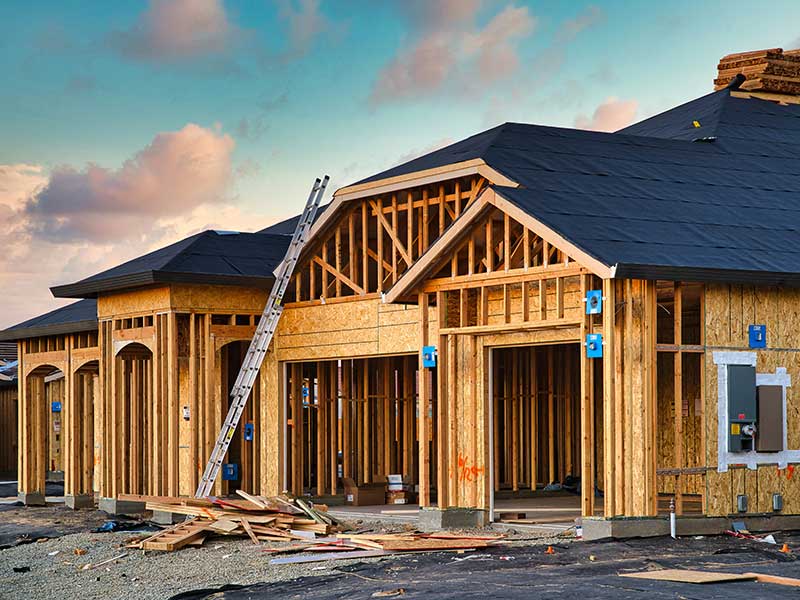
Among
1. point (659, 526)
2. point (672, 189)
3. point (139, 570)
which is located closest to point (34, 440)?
point (139, 570)

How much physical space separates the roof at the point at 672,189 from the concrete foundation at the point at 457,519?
5054 mm

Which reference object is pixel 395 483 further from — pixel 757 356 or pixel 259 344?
pixel 757 356

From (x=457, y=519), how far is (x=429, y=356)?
8.95 ft

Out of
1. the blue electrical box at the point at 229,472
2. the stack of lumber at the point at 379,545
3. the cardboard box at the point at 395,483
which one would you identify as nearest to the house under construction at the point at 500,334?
Result: the blue electrical box at the point at 229,472

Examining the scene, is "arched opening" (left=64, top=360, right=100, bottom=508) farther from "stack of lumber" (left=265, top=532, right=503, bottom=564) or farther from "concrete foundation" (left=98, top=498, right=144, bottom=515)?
"stack of lumber" (left=265, top=532, right=503, bottom=564)

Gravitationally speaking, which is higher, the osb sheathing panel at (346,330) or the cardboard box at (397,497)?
the osb sheathing panel at (346,330)

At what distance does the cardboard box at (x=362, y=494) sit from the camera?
28.0m

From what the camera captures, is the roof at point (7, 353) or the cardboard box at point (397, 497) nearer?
the cardboard box at point (397, 497)

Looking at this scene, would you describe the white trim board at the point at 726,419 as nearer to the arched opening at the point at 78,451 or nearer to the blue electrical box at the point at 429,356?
the blue electrical box at the point at 429,356

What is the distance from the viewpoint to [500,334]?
867 inches

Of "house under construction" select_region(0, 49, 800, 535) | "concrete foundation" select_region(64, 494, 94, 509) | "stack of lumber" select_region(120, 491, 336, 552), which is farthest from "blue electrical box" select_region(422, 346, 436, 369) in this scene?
"concrete foundation" select_region(64, 494, 94, 509)

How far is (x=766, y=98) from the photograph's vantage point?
30781 mm

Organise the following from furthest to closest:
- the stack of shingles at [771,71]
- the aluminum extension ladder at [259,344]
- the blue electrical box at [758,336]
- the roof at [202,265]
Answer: the stack of shingles at [771,71], the roof at [202,265], the aluminum extension ladder at [259,344], the blue electrical box at [758,336]

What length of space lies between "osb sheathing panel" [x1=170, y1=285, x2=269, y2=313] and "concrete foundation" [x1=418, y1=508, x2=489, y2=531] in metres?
7.01
